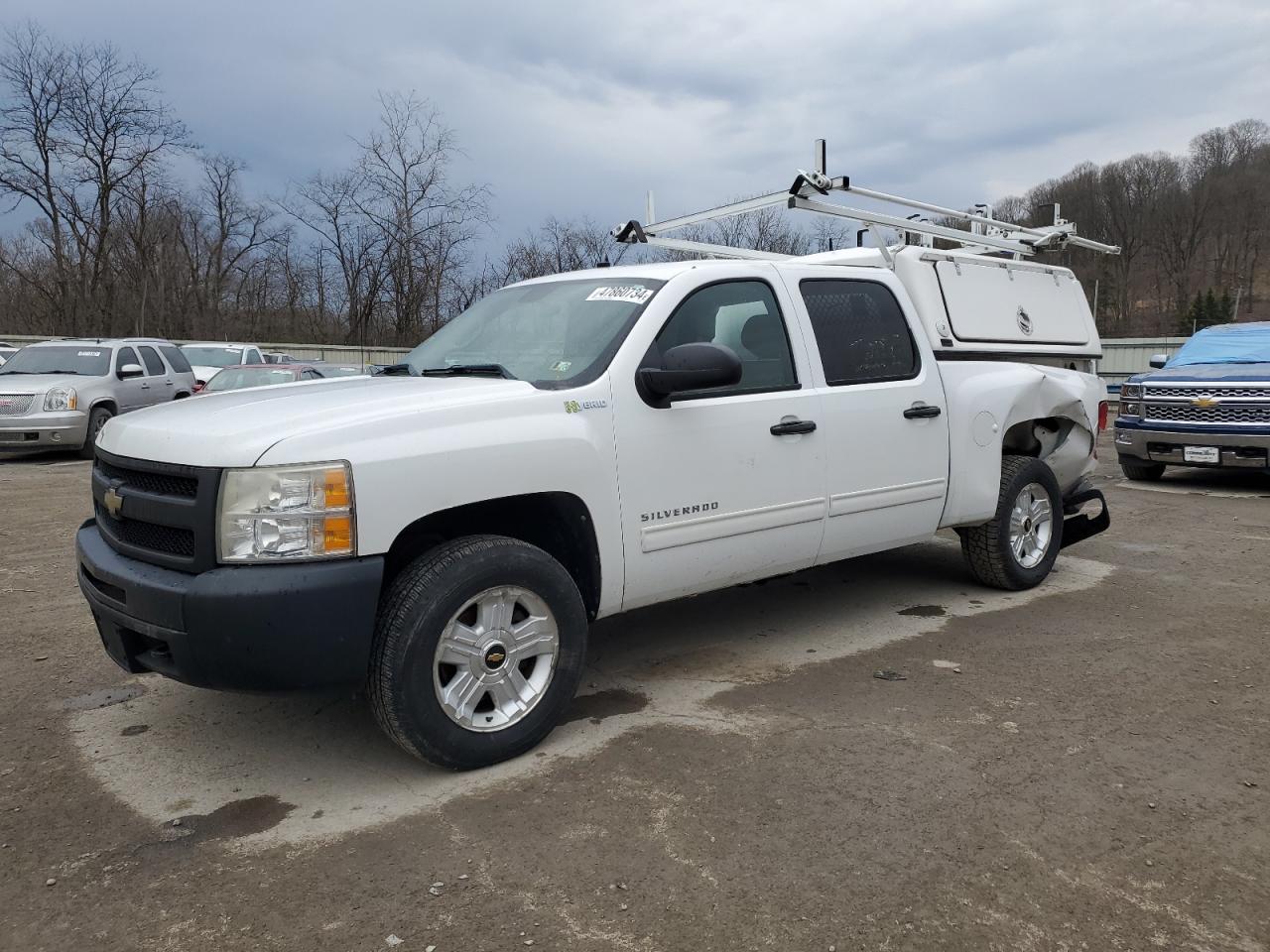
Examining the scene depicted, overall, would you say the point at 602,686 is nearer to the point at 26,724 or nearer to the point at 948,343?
the point at 26,724

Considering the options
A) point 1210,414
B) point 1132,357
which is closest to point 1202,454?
point 1210,414

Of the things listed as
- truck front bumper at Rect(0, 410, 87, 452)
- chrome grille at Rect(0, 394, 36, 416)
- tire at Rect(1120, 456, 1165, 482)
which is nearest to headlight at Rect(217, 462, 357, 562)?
tire at Rect(1120, 456, 1165, 482)

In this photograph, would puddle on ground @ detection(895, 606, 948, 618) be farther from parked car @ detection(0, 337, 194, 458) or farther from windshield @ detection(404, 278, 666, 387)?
parked car @ detection(0, 337, 194, 458)

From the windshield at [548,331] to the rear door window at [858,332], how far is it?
991 millimetres

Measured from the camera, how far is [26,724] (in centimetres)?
405

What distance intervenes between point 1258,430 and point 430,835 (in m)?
9.84

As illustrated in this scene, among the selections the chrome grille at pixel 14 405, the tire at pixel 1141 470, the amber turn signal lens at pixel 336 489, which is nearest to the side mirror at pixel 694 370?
the amber turn signal lens at pixel 336 489

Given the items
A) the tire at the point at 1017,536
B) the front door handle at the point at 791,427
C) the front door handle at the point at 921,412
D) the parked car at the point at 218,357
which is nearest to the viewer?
the front door handle at the point at 791,427

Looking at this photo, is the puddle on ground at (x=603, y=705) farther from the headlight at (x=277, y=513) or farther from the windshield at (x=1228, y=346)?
the windshield at (x=1228, y=346)

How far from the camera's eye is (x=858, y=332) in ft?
16.6

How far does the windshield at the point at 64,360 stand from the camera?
1424 cm

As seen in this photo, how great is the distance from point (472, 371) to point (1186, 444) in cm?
901

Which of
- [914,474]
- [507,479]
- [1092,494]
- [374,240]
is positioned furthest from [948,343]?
[374,240]

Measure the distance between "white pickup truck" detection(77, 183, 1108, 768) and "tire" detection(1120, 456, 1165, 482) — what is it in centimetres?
649
